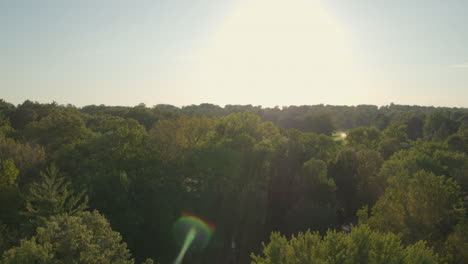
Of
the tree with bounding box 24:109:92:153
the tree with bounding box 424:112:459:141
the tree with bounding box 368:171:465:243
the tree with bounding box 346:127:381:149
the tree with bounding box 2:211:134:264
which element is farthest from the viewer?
the tree with bounding box 424:112:459:141

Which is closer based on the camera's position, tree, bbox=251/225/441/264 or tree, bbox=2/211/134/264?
tree, bbox=2/211/134/264

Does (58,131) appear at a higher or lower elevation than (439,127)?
higher

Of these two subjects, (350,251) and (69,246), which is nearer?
(69,246)

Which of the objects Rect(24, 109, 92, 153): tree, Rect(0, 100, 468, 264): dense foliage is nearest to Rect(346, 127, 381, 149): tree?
Rect(0, 100, 468, 264): dense foliage

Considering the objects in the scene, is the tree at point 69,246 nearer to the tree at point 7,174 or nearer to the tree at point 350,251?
the tree at point 350,251

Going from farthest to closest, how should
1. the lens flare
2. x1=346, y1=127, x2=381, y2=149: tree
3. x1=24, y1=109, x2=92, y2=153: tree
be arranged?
1. x1=346, y1=127, x2=381, y2=149: tree
2. x1=24, y1=109, x2=92, y2=153: tree
3. the lens flare

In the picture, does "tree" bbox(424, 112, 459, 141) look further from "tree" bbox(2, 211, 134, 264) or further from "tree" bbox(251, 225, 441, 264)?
"tree" bbox(2, 211, 134, 264)

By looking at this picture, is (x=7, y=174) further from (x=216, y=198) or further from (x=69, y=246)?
(x=216, y=198)

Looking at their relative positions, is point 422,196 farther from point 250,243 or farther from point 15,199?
point 15,199

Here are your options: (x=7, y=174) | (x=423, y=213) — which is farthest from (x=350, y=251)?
(x=7, y=174)
